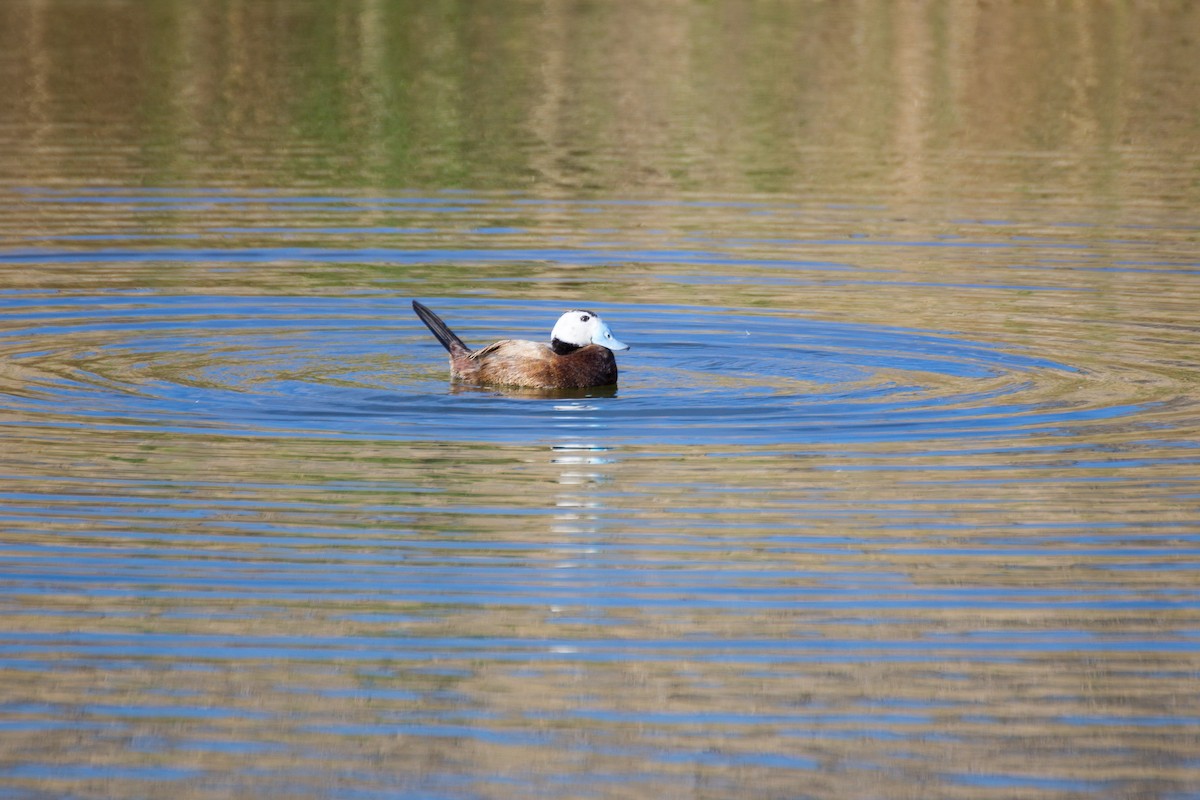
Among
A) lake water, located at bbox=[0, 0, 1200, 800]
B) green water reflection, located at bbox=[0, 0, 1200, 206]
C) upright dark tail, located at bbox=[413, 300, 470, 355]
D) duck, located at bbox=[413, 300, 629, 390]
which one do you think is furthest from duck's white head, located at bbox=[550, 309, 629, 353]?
green water reflection, located at bbox=[0, 0, 1200, 206]

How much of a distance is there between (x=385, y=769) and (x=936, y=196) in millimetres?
17595

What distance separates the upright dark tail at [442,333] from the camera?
1445 cm

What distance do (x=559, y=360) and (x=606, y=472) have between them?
2.52 metres

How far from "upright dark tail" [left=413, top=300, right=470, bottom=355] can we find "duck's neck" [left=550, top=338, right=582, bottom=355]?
0.65 meters

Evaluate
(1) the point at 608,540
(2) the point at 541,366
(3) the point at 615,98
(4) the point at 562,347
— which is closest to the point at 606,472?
(1) the point at 608,540

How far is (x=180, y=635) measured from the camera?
28.9 ft

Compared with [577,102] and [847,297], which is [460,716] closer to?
[847,297]

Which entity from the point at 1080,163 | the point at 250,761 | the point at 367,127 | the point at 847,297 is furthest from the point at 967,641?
the point at 367,127

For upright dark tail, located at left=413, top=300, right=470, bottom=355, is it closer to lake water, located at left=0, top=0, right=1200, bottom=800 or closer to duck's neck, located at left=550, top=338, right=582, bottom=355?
lake water, located at left=0, top=0, right=1200, bottom=800

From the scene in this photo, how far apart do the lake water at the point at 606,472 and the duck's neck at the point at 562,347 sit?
1.17 ft

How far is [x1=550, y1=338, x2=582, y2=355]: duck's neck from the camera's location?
46.4 feet

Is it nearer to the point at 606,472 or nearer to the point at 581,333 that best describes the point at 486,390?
the point at 581,333

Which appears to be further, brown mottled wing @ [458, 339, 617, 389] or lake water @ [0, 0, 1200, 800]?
brown mottled wing @ [458, 339, 617, 389]

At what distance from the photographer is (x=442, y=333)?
14.6 metres
